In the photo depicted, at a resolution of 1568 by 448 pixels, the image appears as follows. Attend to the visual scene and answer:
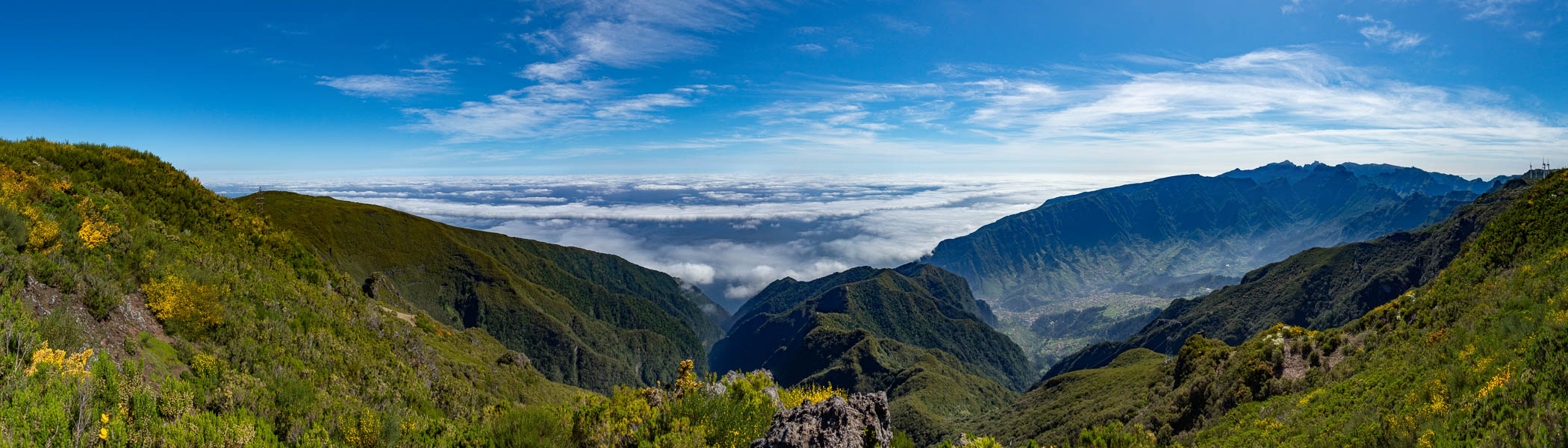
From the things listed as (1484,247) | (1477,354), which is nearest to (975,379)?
(1484,247)

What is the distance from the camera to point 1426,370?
2000 cm

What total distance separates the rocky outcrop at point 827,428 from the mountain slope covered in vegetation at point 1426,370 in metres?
5.09

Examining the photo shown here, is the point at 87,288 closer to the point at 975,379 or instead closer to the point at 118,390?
the point at 118,390

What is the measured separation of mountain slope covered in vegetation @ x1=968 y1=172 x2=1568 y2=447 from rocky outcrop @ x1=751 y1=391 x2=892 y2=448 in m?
5.09

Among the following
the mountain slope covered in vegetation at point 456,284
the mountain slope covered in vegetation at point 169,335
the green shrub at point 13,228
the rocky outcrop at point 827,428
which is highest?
the green shrub at point 13,228

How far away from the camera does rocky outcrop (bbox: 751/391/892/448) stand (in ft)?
43.5

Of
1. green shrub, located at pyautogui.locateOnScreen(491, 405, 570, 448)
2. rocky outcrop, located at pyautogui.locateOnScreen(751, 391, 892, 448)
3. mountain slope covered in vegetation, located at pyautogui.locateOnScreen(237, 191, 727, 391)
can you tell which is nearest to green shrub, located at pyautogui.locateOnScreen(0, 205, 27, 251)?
green shrub, located at pyautogui.locateOnScreen(491, 405, 570, 448)

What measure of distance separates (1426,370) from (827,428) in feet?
74.1

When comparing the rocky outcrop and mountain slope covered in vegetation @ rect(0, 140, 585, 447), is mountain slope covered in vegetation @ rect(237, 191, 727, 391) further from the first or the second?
the rocky outcrop

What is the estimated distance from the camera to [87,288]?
1312cm

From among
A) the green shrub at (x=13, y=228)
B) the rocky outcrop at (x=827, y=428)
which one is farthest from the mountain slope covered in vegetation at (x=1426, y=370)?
the green shrub at (x=13, y=228)

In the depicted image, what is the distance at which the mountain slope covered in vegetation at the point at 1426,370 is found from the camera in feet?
38.5

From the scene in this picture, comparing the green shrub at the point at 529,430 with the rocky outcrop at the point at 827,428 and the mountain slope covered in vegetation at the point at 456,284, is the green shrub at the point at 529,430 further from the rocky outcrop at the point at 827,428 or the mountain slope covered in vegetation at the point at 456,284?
the mountain slope covered in vegetation at the point at 456,284

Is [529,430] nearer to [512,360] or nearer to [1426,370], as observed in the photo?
[1426,370]
